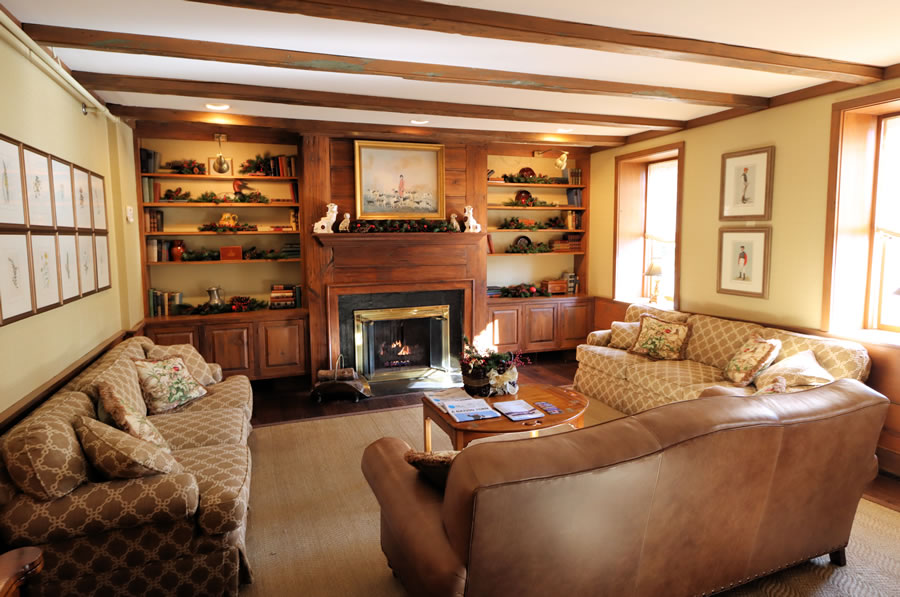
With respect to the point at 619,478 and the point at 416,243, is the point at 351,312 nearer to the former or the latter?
the point at 416,243

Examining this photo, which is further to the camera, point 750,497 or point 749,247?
point 749,247

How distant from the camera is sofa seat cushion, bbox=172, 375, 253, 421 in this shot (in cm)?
353

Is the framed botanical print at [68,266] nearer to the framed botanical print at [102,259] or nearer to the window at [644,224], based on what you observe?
the framed botanical print at [102,259]

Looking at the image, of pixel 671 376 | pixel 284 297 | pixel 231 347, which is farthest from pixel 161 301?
pixel 671 376

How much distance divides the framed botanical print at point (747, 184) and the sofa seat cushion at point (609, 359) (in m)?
1.52

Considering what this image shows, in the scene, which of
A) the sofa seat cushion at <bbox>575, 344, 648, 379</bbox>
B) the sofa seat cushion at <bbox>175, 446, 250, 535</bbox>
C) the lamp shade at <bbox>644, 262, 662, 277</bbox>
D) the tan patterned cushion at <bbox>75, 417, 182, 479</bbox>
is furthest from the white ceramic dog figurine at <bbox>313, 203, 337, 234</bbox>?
the lamp shade at <bbox>644, 262, 662, 277</bbox>

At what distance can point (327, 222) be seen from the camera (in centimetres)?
531

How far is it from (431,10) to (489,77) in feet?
3.85

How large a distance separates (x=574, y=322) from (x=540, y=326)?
476 millimetres

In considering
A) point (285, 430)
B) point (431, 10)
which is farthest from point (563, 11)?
point (285, 430)

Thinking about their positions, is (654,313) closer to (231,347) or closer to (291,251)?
(291,251)

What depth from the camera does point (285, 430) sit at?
4.43 meters

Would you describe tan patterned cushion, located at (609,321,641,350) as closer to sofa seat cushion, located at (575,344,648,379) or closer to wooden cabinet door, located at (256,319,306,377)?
sofa seat cushion, located at (575,344,648,379)

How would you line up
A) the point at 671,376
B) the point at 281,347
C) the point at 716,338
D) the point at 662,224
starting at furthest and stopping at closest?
the point at 662,224 → the point at 281,347 → the point at 716,338 → the point at 671,376
